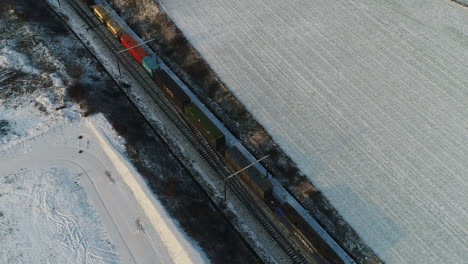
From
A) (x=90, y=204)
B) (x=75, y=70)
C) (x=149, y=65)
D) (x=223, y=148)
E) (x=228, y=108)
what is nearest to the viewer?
(x=90, y=204)

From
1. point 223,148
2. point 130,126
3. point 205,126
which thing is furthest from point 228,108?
point 130,126

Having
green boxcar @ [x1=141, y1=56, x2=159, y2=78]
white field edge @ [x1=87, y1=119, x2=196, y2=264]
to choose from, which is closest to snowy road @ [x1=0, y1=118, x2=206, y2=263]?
white field edge @ [x1=87, y1=119, x2=196, y2=264]

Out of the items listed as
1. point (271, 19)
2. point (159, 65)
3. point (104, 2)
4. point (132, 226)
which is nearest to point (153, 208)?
point (132, 226)

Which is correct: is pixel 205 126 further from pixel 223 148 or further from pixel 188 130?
pixel 188 130

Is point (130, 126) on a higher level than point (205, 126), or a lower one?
lower

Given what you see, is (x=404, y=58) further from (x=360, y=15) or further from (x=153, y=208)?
(x=153, y=208)

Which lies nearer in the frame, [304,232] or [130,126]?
[304,232]
